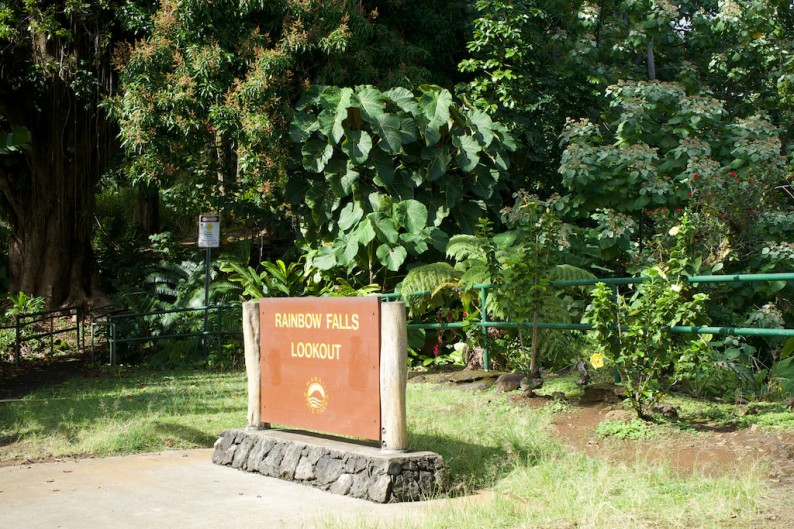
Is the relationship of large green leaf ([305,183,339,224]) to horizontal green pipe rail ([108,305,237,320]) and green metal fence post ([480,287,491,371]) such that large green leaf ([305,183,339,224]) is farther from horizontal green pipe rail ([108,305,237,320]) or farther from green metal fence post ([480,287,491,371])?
green metal fence post ([480,287,491,371])

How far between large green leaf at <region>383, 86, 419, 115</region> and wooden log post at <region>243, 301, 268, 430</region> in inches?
280

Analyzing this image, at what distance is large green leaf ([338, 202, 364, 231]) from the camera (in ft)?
47.4

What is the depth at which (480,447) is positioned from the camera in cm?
728

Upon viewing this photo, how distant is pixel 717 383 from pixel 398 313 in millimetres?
3666

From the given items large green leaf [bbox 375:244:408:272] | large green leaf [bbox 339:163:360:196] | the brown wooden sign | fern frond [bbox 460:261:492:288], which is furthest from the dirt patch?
large green leaf [bbox 339:163:360:196]

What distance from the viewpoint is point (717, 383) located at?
8492 mm

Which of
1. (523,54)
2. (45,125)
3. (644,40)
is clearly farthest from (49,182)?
(644,40)

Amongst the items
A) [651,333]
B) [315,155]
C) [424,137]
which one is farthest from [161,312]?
[651,333]

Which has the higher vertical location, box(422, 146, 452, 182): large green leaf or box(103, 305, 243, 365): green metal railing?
box(422, 146, 452, 182): large green leaf

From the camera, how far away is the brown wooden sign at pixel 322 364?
675 centimetres

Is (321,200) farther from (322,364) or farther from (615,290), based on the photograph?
(322,364)

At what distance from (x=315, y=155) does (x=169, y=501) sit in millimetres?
9206

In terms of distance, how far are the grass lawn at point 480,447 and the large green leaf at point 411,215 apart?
3550mm

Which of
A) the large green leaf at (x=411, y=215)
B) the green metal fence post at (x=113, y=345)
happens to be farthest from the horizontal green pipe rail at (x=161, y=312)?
the large green leaf at (x=411, y=215)
